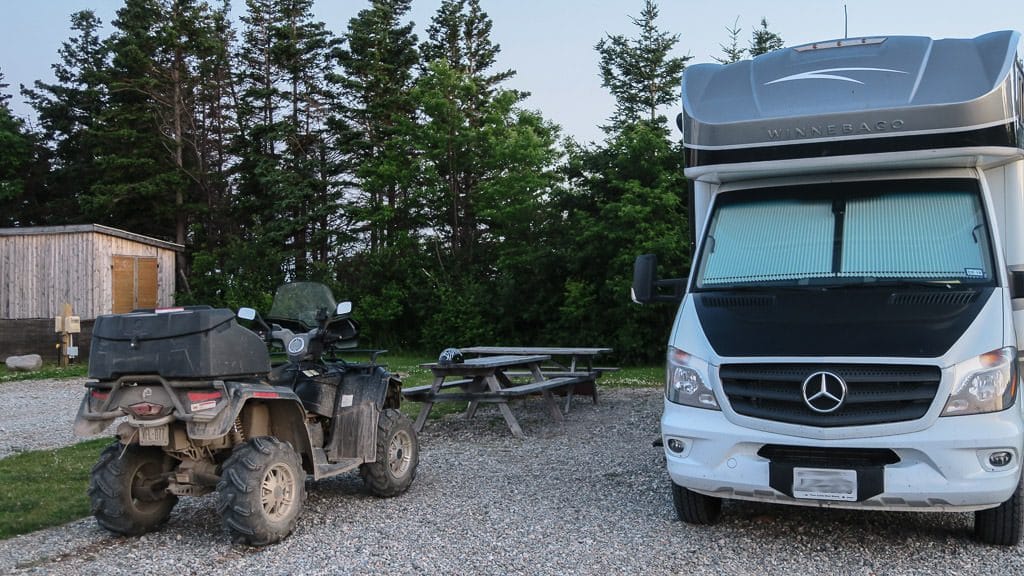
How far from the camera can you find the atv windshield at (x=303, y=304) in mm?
6934

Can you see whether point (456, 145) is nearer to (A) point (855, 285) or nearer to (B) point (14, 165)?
(B) point (14, 165)

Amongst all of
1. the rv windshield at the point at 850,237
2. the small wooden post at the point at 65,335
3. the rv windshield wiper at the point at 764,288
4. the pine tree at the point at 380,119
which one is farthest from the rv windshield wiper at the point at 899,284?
the pine tree at the point at 380,119

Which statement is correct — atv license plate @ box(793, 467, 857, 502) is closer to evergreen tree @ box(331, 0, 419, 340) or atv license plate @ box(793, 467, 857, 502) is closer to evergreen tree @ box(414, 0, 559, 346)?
evergreen tree @ box(414, 0, 559, 346)

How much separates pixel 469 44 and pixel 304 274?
11750 mm

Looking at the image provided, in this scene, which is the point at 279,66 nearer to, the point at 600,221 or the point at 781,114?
the point at 600,221

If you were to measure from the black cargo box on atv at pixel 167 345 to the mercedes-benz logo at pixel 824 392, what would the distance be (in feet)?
11.3

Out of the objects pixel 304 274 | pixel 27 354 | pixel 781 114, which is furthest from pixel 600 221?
pixel 781 114

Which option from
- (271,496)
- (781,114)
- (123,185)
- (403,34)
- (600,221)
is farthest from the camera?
(403,34)

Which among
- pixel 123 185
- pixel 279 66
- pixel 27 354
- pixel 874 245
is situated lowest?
pixel 27 354

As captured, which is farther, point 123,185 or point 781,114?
point 123,185

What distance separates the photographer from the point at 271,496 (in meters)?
5.75

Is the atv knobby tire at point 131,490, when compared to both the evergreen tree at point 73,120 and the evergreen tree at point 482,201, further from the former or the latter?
the evergreen tree at point 73,120

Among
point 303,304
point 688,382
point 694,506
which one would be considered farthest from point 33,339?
point 688,382

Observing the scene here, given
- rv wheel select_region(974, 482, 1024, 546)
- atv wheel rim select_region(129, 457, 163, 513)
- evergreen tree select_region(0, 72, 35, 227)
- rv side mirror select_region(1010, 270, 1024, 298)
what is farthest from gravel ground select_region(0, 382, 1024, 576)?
evergreen tree select_region(0, 72, 35, 227)
